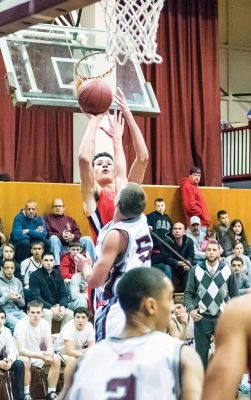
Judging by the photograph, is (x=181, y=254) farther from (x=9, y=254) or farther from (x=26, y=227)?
(x=9, y=254)

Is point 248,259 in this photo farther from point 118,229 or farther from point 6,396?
point 118,229

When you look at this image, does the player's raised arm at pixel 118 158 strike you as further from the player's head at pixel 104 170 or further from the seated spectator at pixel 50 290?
the seated spectator at pixel 50 290

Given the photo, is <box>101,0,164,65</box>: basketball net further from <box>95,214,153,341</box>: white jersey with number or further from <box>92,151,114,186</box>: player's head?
<box>95,214,153,341</box>: white jersey with number

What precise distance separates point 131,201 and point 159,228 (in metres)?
8.20

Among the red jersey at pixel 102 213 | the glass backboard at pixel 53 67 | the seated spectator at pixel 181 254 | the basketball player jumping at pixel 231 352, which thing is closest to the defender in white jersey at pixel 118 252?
the red jersey at pixel 102 213

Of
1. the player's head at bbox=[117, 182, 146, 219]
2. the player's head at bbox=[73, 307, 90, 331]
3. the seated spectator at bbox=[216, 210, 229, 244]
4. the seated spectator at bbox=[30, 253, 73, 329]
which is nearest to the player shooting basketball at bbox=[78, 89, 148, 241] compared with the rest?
the player's head at bbox=[117, 182, 146, 219]

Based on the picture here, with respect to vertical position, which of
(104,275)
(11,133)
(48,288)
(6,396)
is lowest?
(6,396)

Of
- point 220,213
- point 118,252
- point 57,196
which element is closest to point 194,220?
point 220,213

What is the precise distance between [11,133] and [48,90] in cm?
662

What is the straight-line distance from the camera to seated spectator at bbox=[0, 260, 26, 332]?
10336mm

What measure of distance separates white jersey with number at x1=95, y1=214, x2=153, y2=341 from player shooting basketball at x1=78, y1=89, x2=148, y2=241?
29 cm

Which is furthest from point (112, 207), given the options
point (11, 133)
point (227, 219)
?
point (11, 133)

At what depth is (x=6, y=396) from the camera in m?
9.95

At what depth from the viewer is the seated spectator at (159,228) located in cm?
1264
